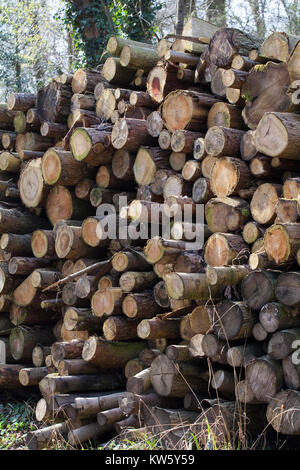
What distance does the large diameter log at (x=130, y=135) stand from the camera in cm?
494

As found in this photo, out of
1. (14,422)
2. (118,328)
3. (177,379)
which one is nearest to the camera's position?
(177,379)

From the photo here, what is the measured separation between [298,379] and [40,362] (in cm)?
280

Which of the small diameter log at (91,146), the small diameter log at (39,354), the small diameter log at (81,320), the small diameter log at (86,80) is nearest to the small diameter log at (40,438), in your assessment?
the small diameter log at (81,320)

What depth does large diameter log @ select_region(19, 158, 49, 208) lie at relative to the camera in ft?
18.4

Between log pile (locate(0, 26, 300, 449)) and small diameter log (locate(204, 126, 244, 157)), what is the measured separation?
11 mm

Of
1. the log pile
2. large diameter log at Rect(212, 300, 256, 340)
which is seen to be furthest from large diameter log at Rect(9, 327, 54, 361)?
large diameter log at Rect(212, 300, 256, 340)

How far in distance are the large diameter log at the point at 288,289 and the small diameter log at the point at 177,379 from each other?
92 centimetres

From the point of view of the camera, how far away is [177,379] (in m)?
4.01

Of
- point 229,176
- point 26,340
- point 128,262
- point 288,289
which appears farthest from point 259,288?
point 26,340

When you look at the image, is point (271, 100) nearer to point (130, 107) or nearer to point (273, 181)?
point (273, 181)

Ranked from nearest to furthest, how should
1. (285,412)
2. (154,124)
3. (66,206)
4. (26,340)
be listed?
(285,412) → (154,124) → (66,206) → (26,340)

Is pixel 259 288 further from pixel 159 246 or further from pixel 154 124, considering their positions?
pixel 154 124

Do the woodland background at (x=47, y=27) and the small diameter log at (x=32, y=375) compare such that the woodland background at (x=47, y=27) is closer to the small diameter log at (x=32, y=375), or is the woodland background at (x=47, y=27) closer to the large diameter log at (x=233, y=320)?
the small diameter log at (x=32, y=375)

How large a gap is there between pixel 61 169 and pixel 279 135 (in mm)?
2131
